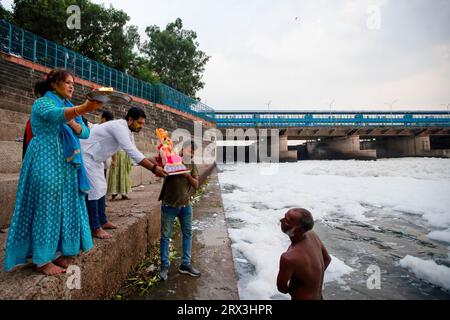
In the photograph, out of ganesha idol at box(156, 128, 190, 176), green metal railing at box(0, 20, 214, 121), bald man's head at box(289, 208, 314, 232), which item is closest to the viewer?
bald man's head at box(289, 208, 314, 232)

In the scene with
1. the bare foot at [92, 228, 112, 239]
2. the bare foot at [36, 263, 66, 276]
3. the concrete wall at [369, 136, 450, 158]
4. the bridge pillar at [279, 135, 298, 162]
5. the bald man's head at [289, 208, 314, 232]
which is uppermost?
the concrete wall at [369, 136, 450, 158]

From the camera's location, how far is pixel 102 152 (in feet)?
7.17

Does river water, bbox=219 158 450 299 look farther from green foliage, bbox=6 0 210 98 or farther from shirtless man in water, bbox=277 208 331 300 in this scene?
green foliage, bbox=6 0 210 98

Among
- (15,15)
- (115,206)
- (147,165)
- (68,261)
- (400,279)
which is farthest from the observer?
(15,15)

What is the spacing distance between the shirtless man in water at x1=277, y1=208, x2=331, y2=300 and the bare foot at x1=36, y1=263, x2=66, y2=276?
4.50ft

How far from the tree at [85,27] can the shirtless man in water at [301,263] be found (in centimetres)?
2216

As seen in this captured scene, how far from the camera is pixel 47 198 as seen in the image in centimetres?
143

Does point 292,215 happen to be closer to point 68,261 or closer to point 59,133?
point 68,261

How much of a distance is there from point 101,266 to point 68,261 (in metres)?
0.29

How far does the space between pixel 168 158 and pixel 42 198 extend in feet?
3.33

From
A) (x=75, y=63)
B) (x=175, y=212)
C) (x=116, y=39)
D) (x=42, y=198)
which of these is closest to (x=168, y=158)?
(x=175, y=212)

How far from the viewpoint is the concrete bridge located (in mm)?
28844

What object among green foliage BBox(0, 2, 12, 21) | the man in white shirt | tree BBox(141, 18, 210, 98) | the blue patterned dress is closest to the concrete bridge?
tree BBox(141, 18, 210, 98)
